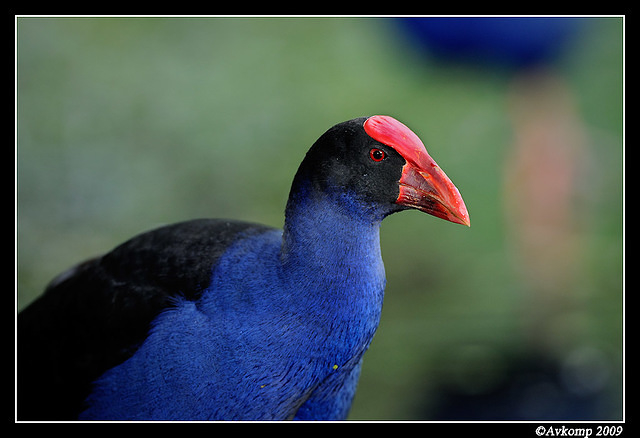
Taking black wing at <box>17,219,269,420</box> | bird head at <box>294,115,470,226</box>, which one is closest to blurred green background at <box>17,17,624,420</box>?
black wing at <box>17,219,269,420</box>

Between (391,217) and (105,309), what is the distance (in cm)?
147

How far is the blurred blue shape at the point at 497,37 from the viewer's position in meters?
2.11

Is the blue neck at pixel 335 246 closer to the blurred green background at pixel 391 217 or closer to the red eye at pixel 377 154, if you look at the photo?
the red eye at pixel 377 154

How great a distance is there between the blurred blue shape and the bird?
3.82ft

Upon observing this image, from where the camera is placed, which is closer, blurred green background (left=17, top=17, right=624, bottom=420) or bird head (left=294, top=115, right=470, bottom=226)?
bird head (left=294, top=115, right=470, bottom=226)

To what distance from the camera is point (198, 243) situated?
1.24 meters

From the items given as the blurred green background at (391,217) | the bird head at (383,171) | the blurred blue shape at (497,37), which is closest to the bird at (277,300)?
the bird head at (383,171)

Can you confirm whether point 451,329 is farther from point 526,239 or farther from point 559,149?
point 559,149

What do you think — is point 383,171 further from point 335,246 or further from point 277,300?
point 277,300

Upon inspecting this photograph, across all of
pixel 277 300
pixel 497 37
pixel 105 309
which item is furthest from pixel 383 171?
pixel 497 37

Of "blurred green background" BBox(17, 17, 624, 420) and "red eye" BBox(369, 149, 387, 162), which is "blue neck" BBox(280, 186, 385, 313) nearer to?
"red eye" BBox(369, 149, 387, 162)

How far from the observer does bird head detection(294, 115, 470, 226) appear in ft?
3.54

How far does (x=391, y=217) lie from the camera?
8.45 feet

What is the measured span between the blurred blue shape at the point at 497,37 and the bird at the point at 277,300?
45.8 inches
